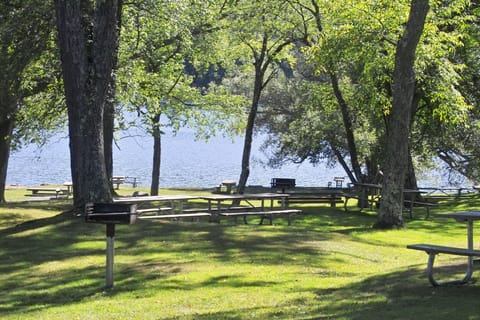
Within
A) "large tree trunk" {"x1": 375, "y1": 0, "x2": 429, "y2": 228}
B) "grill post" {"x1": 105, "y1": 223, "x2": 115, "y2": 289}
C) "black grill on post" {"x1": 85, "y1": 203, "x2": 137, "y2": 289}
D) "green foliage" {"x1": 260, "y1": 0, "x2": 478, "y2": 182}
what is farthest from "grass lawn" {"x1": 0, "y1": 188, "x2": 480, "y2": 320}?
"green foliage" {"x1": 260, "y1": 0, "x2": 478, "y2": 182}

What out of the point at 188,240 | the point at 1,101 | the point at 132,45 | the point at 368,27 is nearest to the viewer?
the point at 188,240

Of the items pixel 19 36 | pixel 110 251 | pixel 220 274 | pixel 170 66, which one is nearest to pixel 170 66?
pixel 170 66

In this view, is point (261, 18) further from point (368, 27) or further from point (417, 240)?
point (417, 240)

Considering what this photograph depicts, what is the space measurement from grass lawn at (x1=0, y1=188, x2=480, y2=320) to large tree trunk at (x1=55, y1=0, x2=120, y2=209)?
102 centimetres

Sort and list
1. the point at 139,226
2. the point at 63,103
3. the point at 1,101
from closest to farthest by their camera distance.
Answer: the point at 139,226 < the point at 1,101 < the point at 63,103

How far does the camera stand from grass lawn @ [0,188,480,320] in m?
6.88

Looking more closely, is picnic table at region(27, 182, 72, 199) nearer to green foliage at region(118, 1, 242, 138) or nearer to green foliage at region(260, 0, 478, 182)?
green foliage at region(118, 1, 242, 138)

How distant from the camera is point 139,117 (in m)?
23.0

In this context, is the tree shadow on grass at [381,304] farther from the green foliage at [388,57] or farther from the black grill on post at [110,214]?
the green foliage at [388,57]

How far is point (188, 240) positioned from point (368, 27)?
883cm

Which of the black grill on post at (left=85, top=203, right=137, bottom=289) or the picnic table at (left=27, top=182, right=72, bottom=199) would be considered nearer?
the black grill on post at (left=85, top=203, right=137, bottom=289)

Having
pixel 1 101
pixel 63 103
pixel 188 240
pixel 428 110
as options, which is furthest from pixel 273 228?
pixel 428 110

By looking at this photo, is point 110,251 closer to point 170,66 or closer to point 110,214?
point 110,214

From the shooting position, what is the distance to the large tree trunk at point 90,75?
41.1 feet
